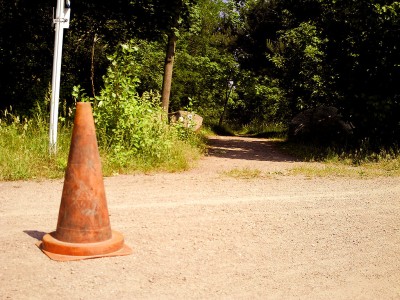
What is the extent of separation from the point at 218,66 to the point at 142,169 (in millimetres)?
20364

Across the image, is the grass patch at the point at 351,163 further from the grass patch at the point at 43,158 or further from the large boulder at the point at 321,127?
the large boulder at the point at 321,127

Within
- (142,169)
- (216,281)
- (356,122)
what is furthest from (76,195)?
(356,122)

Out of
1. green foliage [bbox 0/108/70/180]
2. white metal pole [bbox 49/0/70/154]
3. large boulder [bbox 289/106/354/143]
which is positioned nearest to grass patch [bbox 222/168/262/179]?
green foliage [bbox 0/108/70/180]

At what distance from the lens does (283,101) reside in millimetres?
27094

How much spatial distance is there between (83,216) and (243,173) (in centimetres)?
527

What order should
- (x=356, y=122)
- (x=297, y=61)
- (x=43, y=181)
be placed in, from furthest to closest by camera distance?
(x=297, y=61)
(x=356, y=122)
(x=43, y=181)

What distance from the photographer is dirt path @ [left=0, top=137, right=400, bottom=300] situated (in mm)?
3713

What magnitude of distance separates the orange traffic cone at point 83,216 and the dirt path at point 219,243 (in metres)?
0.14

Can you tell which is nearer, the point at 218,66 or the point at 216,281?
the point at 216,281

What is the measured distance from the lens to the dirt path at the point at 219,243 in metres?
3.71

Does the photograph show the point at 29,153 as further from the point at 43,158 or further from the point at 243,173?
the point at 243,173

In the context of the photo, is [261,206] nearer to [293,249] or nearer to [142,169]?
[293,249]

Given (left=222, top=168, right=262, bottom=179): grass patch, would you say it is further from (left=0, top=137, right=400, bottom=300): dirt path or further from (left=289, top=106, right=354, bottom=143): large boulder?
(left=289, top=106, right=354, bottom=143): large boulder

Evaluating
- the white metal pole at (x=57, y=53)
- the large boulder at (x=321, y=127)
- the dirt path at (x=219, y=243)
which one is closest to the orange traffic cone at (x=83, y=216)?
the dirt path at (x=219, y=243)
